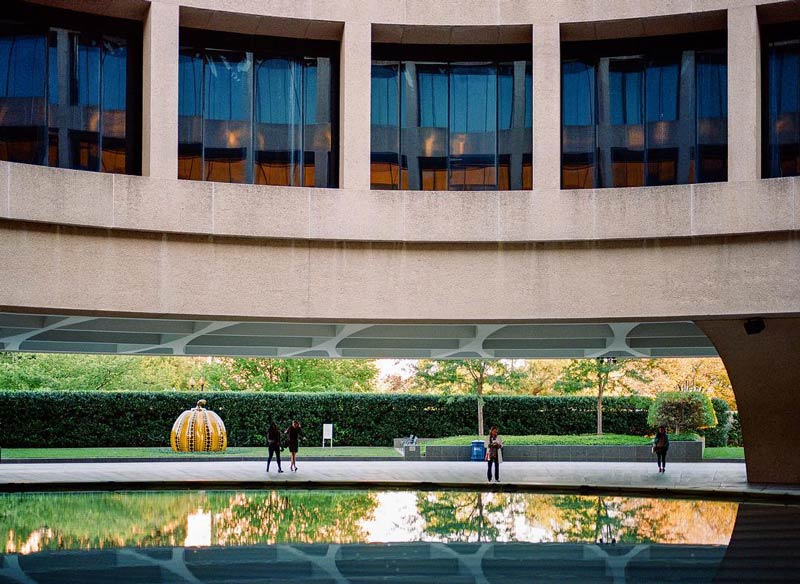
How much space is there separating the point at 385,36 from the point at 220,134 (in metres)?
4.43

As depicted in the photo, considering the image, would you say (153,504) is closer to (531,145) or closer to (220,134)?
(220,134)

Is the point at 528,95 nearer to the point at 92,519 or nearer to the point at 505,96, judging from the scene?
the point at 505,96

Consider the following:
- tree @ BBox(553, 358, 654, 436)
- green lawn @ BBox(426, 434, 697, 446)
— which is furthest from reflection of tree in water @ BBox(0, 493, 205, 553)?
tree @ BBox(553, 358, 654, 436)

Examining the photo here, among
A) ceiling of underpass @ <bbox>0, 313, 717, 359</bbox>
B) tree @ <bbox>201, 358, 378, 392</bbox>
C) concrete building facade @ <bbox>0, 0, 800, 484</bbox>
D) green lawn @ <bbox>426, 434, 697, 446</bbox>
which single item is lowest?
green lawn @ <bbox>426, 434, 697, 446</bbox>

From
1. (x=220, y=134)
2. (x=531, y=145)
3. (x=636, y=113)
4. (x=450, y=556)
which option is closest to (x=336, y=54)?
(x=220, y=134)

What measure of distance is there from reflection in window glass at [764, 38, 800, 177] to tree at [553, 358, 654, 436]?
22.2 metres

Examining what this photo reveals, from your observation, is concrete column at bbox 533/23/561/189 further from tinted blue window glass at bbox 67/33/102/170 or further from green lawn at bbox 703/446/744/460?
green lawn at bbox 703/446/744/460

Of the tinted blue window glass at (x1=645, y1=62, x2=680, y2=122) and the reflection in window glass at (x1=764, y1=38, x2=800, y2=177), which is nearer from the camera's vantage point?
the reflection in window glass at (x1=764, y1=38, x2=800, y2=177)

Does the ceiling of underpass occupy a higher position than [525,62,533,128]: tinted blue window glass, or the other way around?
[525,62,533,128]: tinted blue window glass

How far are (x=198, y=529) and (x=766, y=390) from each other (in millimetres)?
15325

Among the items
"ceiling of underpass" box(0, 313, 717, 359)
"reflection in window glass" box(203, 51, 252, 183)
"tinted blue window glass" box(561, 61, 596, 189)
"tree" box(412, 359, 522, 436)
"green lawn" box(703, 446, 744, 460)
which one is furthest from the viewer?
"tree" box(412, 359, 522, 436)

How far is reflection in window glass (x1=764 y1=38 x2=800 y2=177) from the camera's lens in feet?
77.2

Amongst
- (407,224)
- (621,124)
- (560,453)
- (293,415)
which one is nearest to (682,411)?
(560,453)

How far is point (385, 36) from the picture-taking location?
80.5ft
